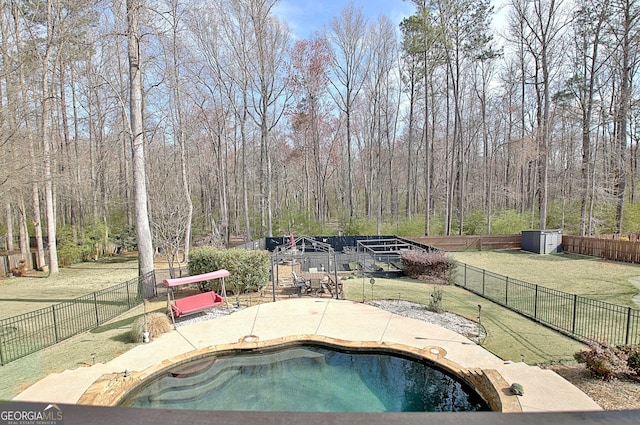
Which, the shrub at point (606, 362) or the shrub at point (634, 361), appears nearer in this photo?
the shrub at point (634, 361)

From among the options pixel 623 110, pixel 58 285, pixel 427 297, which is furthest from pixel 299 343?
pixel 623 110

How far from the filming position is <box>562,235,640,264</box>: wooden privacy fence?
18078 millimetres

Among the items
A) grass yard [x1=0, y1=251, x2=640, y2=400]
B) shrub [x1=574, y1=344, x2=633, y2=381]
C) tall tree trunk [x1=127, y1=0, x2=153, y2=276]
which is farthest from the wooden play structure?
shrub [x1=574, y1=344, x2=633, y2=381]

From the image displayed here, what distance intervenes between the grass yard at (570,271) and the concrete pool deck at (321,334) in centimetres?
773

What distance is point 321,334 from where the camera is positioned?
8.36 meters

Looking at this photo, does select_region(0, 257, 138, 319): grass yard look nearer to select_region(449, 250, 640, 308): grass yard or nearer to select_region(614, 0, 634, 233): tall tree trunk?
select_region(449, 250, 640, 308): grass yard

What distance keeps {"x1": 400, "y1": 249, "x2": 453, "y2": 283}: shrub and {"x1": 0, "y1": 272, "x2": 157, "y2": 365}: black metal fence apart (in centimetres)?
→ 1110

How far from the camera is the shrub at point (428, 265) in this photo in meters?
14.4

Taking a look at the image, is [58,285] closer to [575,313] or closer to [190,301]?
[190,301]

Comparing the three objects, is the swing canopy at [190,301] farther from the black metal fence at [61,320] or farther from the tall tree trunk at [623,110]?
the tall tree trunk at [623,110]

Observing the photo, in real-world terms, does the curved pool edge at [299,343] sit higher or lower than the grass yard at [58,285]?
higher

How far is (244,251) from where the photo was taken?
12.2m

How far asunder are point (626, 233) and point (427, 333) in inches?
1006

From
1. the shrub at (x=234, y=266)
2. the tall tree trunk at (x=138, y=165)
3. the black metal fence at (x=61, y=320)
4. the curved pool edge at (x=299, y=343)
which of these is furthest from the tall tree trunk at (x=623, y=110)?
the black metal fence at (x=61, y=320)
